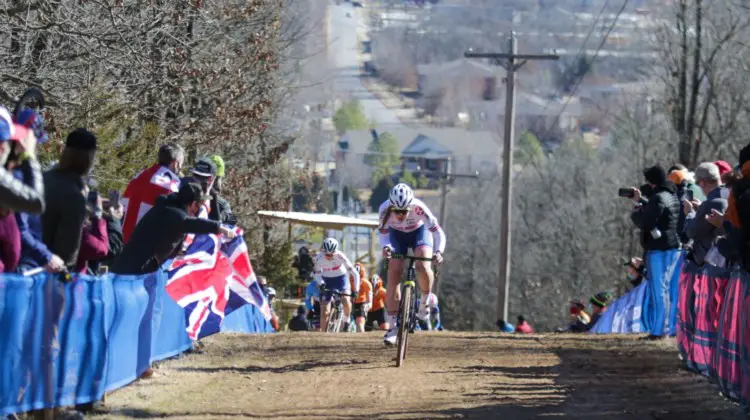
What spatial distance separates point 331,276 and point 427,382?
1044 cm

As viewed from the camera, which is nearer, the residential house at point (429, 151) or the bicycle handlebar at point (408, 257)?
the bicycle handlebar at point (408, 257)

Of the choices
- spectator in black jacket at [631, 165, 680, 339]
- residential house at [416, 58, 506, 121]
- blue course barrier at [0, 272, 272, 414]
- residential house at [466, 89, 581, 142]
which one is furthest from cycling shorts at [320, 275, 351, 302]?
residential house at [466, 89, 581, 142]

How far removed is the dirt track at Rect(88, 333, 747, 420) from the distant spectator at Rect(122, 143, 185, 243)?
151cm

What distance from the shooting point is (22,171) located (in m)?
7.34

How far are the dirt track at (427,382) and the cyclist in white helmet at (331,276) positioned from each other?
5.87 m

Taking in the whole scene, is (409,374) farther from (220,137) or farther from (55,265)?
(220,137)

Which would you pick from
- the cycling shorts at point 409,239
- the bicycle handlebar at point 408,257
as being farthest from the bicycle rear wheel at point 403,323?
the cycling shorts at point 409,239

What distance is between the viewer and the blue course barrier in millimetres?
8094

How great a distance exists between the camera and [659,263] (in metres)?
15.8

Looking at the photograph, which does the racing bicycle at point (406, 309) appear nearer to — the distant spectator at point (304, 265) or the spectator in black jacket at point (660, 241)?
the spectator in black jacket at point (660, 241)

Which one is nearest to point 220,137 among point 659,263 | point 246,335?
point 246,335

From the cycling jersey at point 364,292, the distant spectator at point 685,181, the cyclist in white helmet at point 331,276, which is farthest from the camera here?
the cycling jersey at point 364,292

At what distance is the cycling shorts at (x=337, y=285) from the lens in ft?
73.7

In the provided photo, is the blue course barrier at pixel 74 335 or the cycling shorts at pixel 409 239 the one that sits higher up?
the cycling shorts at pixel 409 239
